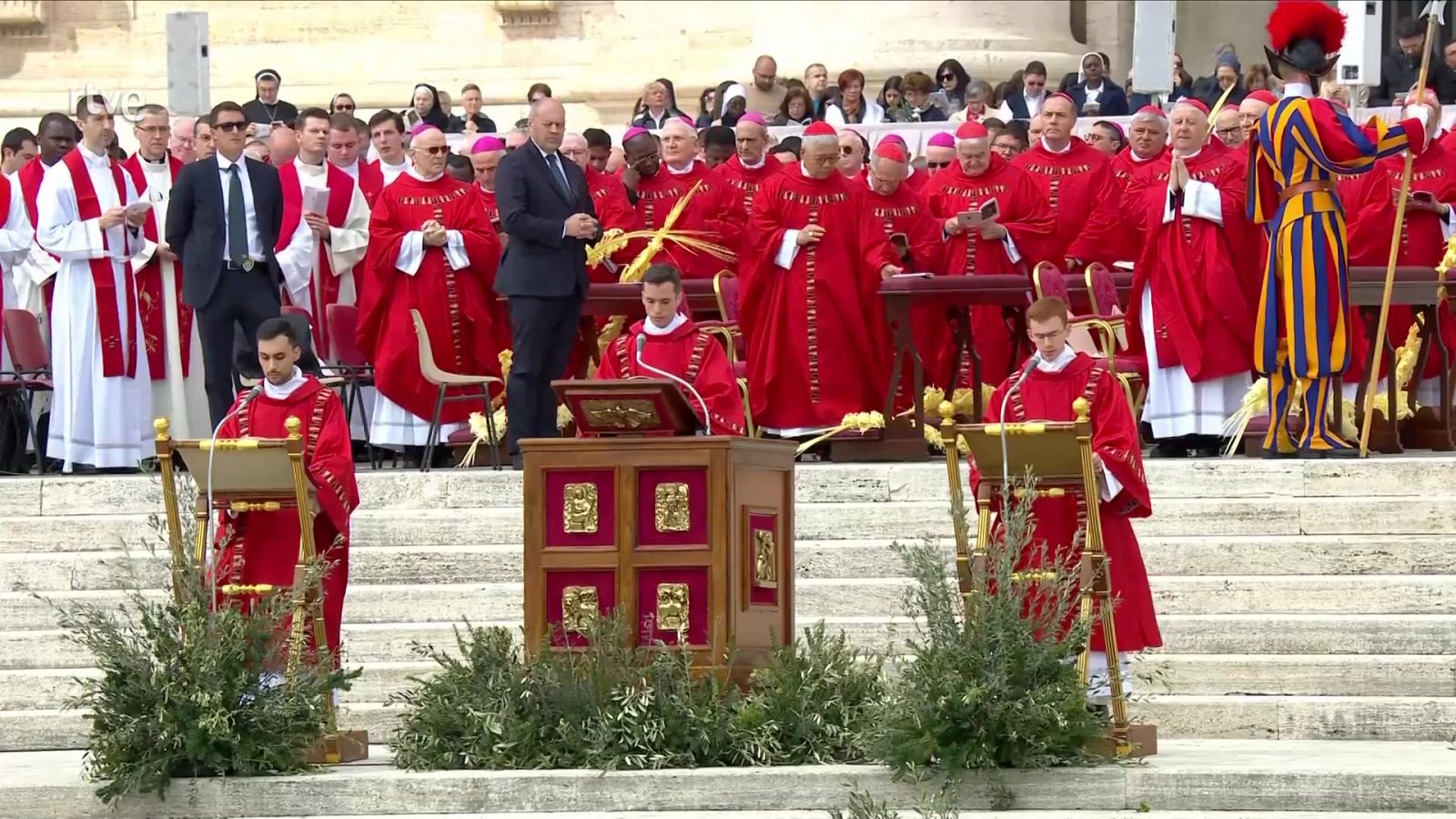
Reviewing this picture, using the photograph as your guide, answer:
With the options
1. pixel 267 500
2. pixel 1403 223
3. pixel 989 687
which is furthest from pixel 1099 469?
pixel 1403 223

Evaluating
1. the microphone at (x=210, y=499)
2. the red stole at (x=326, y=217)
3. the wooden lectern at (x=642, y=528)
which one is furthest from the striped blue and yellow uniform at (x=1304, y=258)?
the red stole at (x=326, y=217)

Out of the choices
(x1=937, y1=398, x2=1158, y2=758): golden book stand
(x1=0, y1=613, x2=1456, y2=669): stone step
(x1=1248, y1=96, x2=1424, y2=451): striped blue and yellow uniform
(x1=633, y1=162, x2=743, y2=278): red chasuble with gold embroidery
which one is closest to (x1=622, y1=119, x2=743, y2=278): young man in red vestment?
(x1=633, y1=162, x2=743, y2=278): red chasuble with gold embroidery

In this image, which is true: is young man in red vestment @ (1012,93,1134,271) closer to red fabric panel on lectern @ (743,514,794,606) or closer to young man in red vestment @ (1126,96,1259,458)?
young man in red vestment @ (1126,96,1259,458)

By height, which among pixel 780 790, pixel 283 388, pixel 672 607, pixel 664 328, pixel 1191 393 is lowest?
pixel 780 790

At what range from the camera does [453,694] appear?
32.7ft

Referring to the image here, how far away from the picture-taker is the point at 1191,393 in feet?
49.8

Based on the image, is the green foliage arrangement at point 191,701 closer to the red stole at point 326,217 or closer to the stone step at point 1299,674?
the stone step at point 1299,674

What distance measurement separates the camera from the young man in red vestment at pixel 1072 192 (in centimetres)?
1582

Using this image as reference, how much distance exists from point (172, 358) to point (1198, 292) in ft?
18.8

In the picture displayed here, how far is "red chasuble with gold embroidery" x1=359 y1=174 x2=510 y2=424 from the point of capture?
16.0m

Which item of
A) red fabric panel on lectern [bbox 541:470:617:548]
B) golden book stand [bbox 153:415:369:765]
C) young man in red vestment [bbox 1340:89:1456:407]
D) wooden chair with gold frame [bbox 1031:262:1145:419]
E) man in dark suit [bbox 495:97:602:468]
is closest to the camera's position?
golden book stand [bbox 153:415:369:765]

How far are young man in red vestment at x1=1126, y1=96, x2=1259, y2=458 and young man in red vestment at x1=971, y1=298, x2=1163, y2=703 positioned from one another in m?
4.71

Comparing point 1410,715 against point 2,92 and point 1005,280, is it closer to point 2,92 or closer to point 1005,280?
point 1005,280

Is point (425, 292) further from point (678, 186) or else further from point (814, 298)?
point (814, 298)
